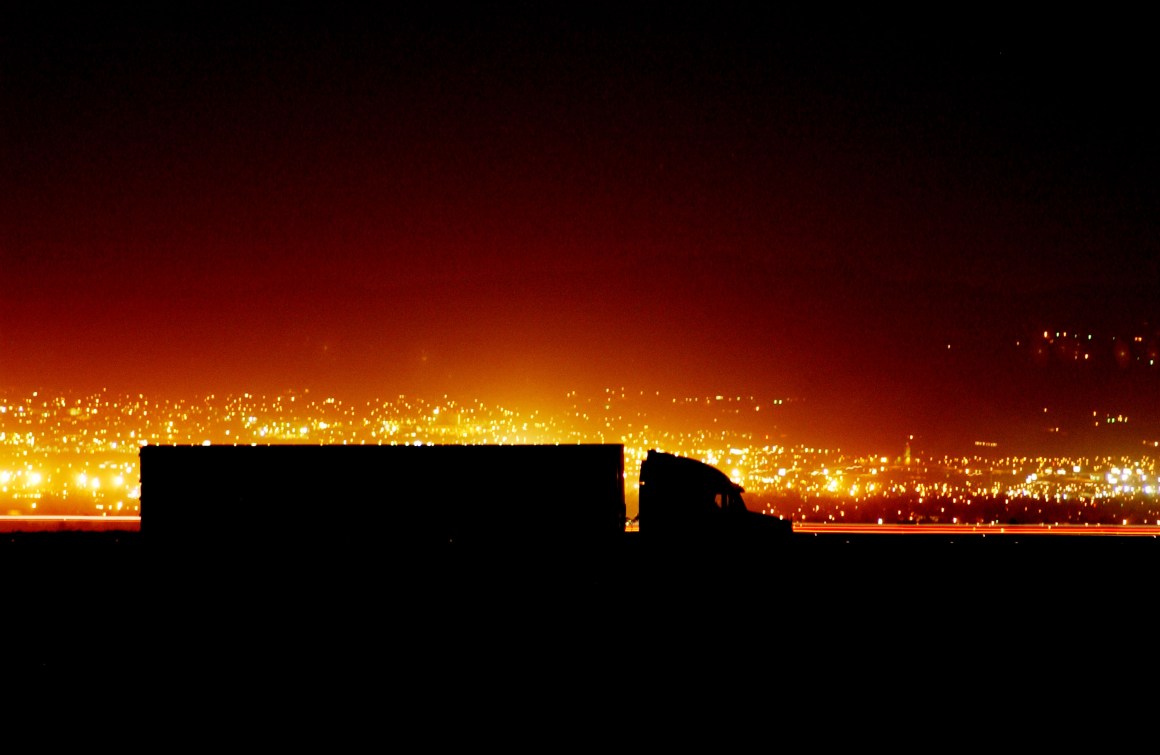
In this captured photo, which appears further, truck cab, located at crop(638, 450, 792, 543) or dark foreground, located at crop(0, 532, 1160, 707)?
truck cab, located at crop(638, 450, 792, 543)

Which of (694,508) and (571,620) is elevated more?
(694,508)

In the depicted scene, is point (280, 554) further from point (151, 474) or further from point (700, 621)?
point (700, 621)

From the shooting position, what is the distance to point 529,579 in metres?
15.5

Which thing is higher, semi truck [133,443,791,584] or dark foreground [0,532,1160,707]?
semi truck [133,443,791,584]

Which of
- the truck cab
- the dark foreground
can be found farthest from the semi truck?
the dark foreground

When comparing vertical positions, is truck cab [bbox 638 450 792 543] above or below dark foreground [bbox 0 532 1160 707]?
above

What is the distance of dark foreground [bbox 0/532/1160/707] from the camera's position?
34.4ft

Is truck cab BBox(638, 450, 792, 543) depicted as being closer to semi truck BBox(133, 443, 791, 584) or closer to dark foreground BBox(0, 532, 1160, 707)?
semi truck BBox(133, 443, 791, 584)

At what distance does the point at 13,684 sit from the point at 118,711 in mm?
1754

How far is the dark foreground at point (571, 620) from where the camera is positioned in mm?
10484

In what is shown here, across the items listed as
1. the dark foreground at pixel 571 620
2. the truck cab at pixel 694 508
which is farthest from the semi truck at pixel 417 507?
the dark foreground at pixel 571 620

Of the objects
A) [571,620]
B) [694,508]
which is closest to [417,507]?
[571,620]

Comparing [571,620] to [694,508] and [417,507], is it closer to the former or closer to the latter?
[694,508]

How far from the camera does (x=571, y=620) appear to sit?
42.5 feet
